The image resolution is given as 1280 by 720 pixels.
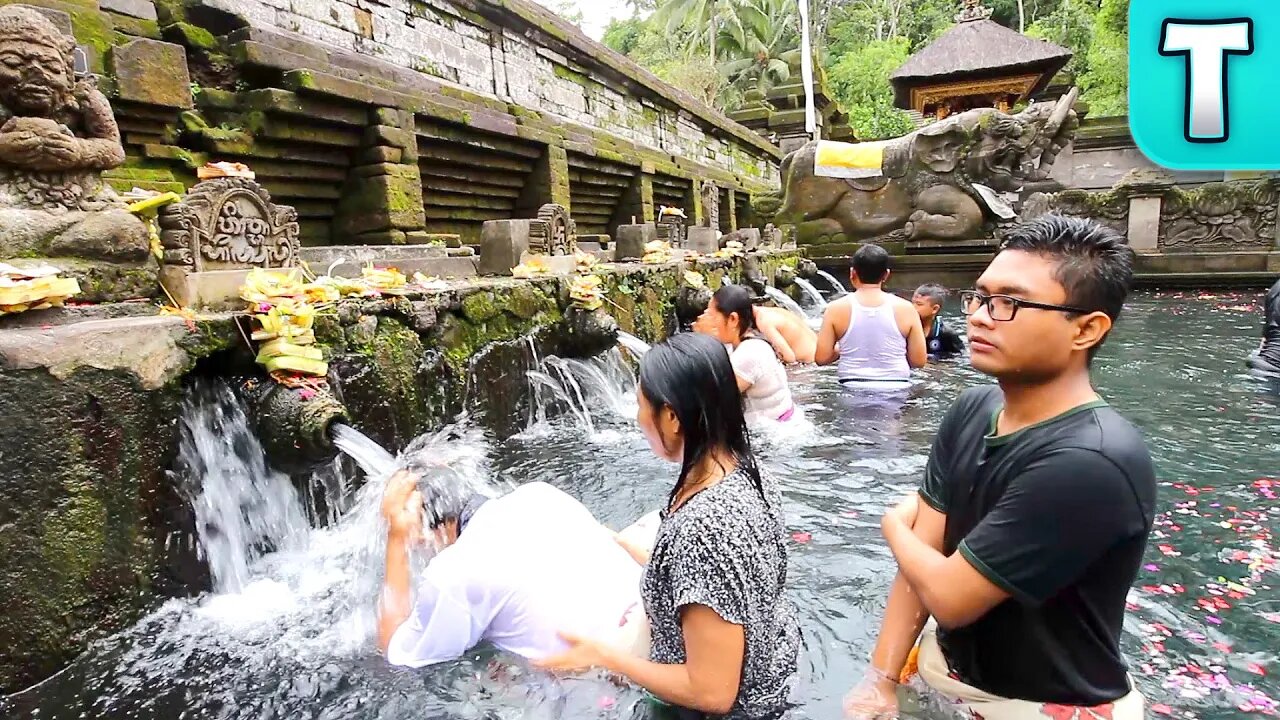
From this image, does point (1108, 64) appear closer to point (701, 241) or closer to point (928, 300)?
point (701, 241)

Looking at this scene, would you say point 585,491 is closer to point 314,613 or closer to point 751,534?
point 314,613

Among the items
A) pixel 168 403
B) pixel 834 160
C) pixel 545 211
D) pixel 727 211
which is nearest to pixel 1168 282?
pixel 834 160

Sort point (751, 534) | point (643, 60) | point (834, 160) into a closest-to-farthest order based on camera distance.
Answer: point (751, 534) → point (834, 160) → point (643, 60)

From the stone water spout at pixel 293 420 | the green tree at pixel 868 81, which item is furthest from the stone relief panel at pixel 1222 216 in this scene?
the green tree at pixel 868 81

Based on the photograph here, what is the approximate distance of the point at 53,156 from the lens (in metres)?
2.76

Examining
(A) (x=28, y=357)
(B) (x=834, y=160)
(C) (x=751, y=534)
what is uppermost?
(B) (x=834, y=160)

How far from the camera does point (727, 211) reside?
17.2 meters

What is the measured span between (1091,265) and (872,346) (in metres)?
3.94

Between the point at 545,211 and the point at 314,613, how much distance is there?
426cm

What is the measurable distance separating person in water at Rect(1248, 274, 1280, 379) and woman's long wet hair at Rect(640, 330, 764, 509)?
591 cm

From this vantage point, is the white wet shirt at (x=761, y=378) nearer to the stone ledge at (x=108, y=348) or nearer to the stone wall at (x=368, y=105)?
the stone ledge at (x=108, y=348)

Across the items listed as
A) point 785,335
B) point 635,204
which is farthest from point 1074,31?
point 785,335

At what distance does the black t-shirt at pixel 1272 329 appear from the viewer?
543 centimetres

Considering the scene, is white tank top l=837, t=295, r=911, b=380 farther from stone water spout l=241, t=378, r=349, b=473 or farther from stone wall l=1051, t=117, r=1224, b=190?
stone wall l=1051, t=117, r=1224, b=190
